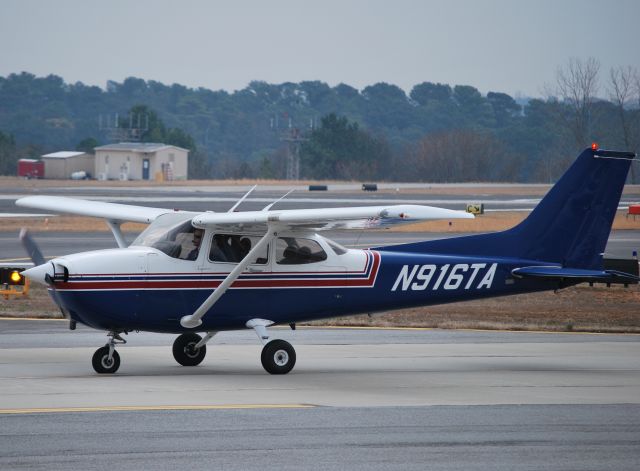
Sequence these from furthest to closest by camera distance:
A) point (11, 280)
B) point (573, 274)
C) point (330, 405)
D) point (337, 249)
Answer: point (11, 280) → point (573, 274) → point (337, 249) → point (330, 405)

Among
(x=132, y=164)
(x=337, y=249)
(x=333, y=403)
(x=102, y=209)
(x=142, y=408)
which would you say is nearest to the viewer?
(x=142, y=408)

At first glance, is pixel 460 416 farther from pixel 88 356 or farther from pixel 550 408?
pixel 88 356

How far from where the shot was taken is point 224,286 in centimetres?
1479

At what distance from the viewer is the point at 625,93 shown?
10062 centimetres

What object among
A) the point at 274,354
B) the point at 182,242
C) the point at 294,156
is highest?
the point at 294,156

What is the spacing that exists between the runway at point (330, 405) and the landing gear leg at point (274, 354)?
0.78 ft

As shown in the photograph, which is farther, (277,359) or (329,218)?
(277,359)

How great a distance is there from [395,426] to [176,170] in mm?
120636

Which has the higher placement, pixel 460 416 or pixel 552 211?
pixel 552 211

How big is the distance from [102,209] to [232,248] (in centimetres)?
334

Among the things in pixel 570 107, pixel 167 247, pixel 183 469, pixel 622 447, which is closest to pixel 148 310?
pixel 167 247

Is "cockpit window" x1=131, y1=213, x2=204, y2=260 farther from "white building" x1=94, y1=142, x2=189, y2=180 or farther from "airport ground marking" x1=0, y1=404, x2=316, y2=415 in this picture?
"white building" x1=94, y1=142, x2=189, y2=180

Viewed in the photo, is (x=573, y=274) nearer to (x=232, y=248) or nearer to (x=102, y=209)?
(x=232, y=248)

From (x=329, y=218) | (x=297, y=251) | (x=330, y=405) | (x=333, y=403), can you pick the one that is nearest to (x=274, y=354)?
(x=297, y=251)
